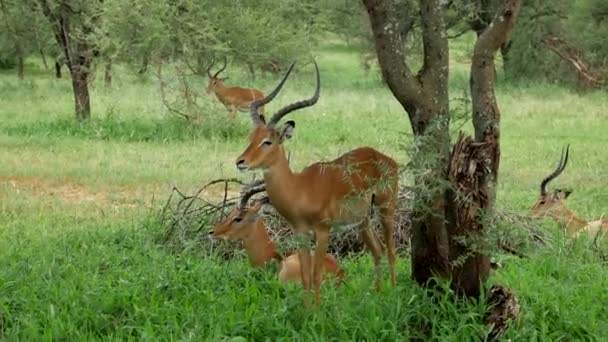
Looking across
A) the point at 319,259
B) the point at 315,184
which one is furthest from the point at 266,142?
the point at 319,259

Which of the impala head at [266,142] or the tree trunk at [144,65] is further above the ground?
the impala head at [266,142]

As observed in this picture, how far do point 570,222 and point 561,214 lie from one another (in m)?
0.17

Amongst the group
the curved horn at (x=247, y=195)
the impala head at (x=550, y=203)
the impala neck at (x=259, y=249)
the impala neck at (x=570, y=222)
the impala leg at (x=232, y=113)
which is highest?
the curved horn at (x=247, y=195)

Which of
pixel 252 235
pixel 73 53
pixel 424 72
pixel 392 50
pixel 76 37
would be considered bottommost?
pixel 73 53

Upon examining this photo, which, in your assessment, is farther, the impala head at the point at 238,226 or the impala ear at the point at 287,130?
the impala head at the point at 238,226

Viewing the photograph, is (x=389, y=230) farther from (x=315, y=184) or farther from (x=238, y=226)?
(x=238, y=226)

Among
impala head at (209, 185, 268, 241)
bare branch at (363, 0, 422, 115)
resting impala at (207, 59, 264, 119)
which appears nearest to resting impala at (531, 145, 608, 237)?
impala head at (209, 185, 268, 241)

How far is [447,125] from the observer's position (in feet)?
16.9

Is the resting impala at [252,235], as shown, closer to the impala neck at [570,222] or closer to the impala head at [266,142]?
the impala head at [266,142]

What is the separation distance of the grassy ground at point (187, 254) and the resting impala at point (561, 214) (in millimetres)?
147

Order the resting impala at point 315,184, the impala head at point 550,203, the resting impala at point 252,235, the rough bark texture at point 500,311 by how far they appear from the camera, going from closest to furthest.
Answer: the rough bark texture at point 500,311 → the resting impala at point 315,184 → the resting impala at point 252,235 → the impala head at point 550,203

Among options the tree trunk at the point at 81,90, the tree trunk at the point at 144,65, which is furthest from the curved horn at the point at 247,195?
the tree trunk at the point at 144,65

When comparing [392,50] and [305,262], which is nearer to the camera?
[392,50]

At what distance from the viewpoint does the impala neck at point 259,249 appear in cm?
636
